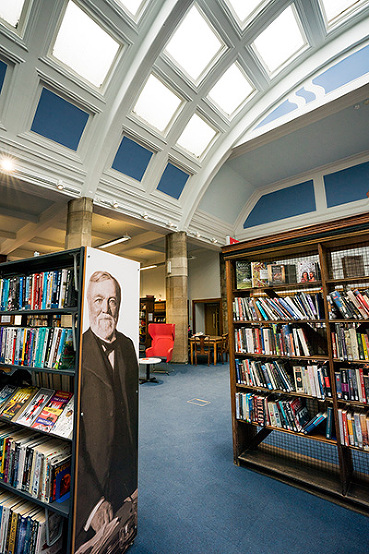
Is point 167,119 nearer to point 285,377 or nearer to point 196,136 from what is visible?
point 196,136

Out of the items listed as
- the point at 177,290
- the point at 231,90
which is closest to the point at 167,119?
the point at 231,90

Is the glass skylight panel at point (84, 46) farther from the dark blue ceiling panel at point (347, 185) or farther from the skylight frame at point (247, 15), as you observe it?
the dark blue ceiling panel at point (347, 185)

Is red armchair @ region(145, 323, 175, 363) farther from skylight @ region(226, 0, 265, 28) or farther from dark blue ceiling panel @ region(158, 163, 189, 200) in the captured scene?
skylight @ region(226, 0, 265, 28)

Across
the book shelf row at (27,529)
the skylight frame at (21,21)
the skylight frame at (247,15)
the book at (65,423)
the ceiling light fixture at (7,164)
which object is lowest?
the book shelf row at (27,529)

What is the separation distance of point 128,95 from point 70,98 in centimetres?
121

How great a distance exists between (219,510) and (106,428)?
3.84 feet

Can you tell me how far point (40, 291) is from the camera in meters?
1.81

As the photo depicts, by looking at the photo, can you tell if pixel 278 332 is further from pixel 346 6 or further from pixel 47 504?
pixel 346 6

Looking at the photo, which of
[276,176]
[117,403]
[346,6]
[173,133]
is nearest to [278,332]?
[117,403]

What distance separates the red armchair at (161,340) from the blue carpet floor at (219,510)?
400cm

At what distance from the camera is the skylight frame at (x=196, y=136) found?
7328 millimetres

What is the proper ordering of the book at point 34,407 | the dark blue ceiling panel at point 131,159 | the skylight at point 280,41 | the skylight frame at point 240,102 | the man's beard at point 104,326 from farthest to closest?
1. the dark blue ceiling panel at point 131,159
2. the skylight frame at point 240,102
3. the skylight at point 280,41
4. the book at point 34,407
5. the man's beard at point 104,326

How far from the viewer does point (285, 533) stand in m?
1.76

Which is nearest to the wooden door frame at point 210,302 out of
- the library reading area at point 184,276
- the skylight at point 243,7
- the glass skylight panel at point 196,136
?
the library reading area at point 184,276
